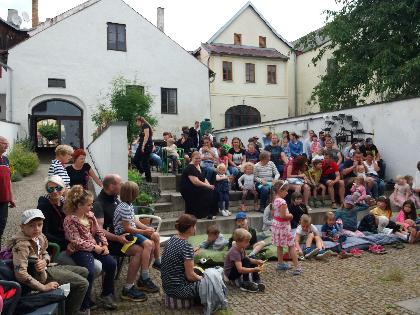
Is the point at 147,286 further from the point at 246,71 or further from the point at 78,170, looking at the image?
the point at 246,71

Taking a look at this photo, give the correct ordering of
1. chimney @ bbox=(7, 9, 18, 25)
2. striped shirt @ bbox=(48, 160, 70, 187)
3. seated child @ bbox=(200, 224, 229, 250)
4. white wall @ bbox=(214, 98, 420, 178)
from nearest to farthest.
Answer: striped shirt @ bbox=(48, 160, 70, 187) < seated child @ bbox=(200, 224, 229, 250) < white wall @ bbox=(214, 98, 420, 178) < chimney @ bbox=(7, 9, 18, 25)

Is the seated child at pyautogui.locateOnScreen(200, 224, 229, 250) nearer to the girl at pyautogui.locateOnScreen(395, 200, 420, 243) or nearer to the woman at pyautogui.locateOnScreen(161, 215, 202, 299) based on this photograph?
the woman at pyautogui.locateOnScreen(161, 215, 202, 299)

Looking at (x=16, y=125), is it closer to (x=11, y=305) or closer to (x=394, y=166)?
(x=394, y=166)

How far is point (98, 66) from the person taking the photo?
23078 mm

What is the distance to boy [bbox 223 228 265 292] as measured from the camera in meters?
5.78

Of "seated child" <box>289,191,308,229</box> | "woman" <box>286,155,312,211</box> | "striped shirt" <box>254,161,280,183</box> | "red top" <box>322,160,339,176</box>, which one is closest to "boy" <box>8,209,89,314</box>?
"seated child" <box>289,191,308,229</box>

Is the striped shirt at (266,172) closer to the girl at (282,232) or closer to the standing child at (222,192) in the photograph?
the standing child at (222,192)

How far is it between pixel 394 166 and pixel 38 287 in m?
11.4

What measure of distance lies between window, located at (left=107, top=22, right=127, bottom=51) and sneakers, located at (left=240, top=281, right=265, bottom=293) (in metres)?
20.2

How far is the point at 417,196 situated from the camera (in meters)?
10.4

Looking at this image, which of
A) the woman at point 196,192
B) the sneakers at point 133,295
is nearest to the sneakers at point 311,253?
the woman at point 196,192

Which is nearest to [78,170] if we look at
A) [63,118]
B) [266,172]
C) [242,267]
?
[242,267]

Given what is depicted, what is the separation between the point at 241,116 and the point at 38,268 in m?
26.7

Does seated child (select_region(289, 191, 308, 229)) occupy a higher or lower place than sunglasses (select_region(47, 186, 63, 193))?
lower
